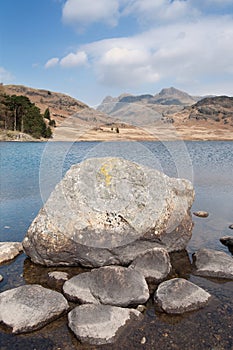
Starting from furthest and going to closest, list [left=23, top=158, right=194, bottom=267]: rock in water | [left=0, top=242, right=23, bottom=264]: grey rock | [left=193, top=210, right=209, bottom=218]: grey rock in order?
1. [left=193, top=210, right=209, bottom=218]: grey rock
2. [left=0, top=242, right=23, bottom=264]: grey rock
3. [left=23, top=158, right=194, bottom=267]: rock in water

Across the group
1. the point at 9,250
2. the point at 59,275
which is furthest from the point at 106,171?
the point at 9,250

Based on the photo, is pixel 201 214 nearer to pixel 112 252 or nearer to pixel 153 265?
pixel 153 265

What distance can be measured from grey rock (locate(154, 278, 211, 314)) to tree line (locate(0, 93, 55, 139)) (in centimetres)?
7460

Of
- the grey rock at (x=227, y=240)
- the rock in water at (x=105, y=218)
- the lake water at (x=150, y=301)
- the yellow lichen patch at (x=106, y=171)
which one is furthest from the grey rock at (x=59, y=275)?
the grey rock at (x=227, y=240)

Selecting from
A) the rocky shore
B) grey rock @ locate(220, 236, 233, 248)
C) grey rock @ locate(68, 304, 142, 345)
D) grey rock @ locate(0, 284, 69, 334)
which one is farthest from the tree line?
grey rock @ locate(68, 304, 142, 345)

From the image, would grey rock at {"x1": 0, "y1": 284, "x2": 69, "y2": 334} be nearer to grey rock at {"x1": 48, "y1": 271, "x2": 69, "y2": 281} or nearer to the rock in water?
grey rock at {"x1": 48, "y1": 271, "x2": 69, "y2": 281}

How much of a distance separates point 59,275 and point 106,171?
14.0ft

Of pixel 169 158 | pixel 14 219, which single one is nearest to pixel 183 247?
pixel 14 219

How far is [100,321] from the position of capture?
25.8 ft

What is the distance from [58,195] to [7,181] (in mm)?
17494

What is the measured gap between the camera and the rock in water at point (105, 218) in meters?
11.3

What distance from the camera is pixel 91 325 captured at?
7727mm

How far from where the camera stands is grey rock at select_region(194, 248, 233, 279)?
10719 millimetres

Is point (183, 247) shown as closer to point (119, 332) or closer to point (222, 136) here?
point (119, 332)
